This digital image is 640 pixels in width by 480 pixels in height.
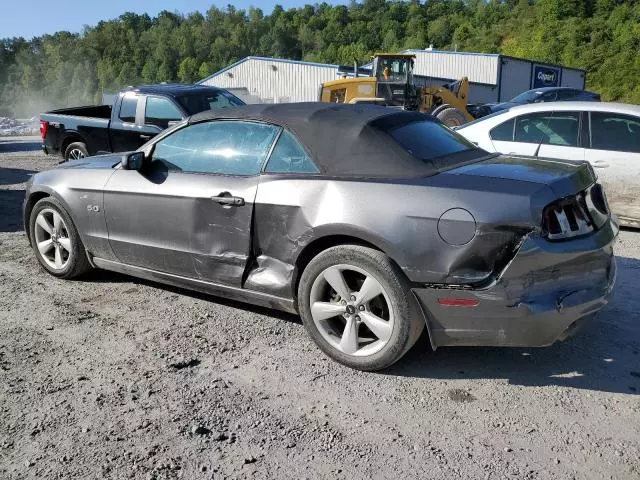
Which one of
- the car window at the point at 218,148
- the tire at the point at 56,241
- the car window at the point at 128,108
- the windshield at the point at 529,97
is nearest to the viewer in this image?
the car window at the point at 218,148

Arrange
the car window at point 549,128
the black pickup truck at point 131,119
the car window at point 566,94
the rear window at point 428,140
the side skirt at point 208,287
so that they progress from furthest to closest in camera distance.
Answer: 1. the car window at point 566,94
2. the black pickup truck at point 131,119
3. the car window at point 549,128
4. the side skirt at point 208,287
5. the rear window at point 428,140

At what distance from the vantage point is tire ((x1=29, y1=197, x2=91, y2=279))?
5023 millimetres

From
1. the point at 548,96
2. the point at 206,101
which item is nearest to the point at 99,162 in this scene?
the point at 206,101

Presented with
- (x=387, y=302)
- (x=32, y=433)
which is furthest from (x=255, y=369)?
(x=32, y=433)

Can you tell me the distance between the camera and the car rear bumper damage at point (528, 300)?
10.1ft

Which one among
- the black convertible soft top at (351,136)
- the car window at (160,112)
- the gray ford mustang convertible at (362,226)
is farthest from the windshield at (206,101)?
the black convertible soft top at (351,136)

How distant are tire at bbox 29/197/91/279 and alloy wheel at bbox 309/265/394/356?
244 cm

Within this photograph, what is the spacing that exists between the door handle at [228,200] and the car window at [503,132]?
457cm

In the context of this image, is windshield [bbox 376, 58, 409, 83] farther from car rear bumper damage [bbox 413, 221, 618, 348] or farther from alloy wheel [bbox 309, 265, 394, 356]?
car rear bumper damage [bbox 413, 221, 618, 348]

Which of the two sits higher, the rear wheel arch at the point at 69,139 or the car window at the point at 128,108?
the car window at the point at 128,108

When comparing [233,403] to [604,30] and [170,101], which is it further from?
[604,30]

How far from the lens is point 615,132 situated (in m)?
6.72

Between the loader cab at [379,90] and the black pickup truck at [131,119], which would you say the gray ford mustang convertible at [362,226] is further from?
the loader cab at [379,90]

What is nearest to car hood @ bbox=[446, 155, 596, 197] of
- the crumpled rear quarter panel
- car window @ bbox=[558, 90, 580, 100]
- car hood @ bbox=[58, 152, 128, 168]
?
the crumpled rear quarter panel
